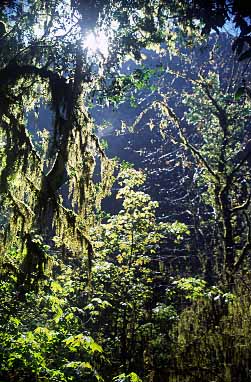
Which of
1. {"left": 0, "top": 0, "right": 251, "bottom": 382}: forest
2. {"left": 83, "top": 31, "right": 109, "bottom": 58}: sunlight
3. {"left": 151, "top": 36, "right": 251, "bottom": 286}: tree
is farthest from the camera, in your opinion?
{"left": 151, "top": 36, "right": 251, "bottom": 286}: tree

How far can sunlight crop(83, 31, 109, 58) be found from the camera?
666cm

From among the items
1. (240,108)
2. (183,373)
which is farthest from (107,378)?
(240,108)

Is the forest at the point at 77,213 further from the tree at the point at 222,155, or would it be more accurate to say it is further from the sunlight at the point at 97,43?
the tree at the point at 222,155

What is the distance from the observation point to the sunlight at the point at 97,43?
6.66 meters

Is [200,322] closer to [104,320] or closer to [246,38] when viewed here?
[104,320]

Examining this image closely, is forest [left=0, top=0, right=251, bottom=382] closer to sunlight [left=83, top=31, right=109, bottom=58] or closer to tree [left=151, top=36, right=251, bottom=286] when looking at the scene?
sunlight [left=83, top=31, right=109, bottom=58]

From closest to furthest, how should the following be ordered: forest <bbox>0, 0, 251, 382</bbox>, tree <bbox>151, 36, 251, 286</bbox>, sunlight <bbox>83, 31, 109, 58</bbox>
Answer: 1. forest <bbox>0, 0, 251, 382</bbox>
2. sunlight <bbox>83, 31, 109, 58</bbox>
3. tree <bbox>151, 36, 251, 286</bbox>

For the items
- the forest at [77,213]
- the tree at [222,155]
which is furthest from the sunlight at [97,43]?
the tree at [222,155]

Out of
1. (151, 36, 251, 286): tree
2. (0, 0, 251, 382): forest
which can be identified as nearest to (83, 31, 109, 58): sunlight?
(0, 0, 251, 382): forest

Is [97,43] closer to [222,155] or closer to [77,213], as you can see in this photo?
[77,213]

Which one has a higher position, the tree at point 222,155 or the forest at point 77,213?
the tree at point 222,155

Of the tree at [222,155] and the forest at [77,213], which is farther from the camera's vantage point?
the tree at [222,155]

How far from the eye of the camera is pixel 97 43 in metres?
6.99

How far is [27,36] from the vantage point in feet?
22.7
